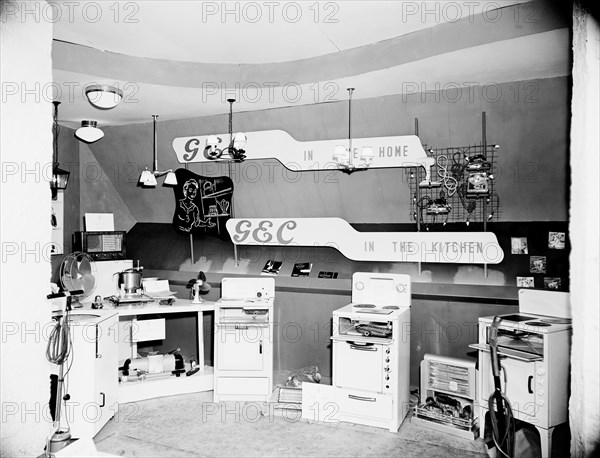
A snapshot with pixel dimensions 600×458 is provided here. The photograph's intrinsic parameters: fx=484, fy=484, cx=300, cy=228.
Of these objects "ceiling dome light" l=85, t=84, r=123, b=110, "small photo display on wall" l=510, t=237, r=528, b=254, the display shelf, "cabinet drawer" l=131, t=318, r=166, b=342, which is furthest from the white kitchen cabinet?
"small photo display on wall" l=510, t=237, r=528, b=254

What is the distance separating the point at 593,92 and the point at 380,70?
2.35 m

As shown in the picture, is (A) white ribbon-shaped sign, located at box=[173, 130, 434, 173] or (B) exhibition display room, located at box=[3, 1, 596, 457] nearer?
(B) exhibition display room, located at box=[3, 1, 596, 457]

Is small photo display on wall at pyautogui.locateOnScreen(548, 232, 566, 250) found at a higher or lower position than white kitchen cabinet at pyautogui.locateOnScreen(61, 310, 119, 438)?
higher

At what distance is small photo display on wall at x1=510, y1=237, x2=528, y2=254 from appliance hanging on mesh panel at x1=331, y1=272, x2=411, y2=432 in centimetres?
122

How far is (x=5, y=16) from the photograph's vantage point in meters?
1.96

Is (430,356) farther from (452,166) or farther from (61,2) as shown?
(61,2)

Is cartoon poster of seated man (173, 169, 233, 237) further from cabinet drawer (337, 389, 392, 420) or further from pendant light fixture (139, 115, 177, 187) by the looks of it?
cabinet drawer (337, 389, 392, 420)

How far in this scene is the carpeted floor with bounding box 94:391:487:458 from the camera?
3.82 meters

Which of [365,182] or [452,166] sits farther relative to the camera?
[365,182]

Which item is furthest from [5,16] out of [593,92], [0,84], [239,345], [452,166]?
[452,166]

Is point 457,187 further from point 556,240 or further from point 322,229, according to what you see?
point 322,229

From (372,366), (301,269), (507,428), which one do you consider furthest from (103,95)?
(507,428)

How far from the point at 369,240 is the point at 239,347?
181cm

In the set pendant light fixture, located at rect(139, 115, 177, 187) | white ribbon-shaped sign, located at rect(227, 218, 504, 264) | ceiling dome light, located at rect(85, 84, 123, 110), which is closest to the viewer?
ceiling dome light, located at rect(85, 84, 123, 110)
